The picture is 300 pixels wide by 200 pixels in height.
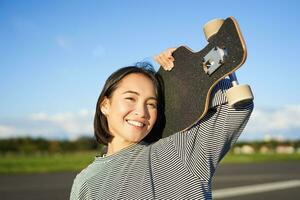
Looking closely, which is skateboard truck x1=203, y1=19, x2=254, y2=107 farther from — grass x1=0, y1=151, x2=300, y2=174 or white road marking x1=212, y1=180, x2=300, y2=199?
grass x1=0, y1=151, x2=300, y2=174

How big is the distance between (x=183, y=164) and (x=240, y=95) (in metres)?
0.38

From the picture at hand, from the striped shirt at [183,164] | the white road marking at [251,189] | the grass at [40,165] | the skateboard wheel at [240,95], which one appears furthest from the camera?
the grass at [40,165]

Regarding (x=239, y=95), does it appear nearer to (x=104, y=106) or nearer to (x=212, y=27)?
(x=212, y=27)

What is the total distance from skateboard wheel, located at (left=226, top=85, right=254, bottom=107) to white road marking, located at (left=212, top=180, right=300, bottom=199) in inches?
237

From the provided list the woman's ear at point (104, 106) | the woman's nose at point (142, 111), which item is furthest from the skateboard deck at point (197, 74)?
the woman's ear at point (104, 106)

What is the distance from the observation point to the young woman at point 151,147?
1774mm

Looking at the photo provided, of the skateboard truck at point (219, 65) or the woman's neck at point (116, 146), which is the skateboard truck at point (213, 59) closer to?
the skateboard truck at point (219, 65)

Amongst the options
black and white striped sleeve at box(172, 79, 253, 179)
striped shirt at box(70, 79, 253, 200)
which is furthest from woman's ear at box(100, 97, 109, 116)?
black and white striped sleeve at box(172, 79, 253, 179)

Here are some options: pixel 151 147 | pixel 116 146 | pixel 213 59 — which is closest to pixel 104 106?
pixel 116 146

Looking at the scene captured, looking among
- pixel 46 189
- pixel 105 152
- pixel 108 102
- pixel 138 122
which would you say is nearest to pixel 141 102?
pixel 138 122

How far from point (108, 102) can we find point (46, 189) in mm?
7118

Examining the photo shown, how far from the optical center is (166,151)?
1.86 meters

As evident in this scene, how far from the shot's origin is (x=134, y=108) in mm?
1962

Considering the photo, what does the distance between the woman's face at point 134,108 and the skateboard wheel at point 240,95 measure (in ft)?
1.41
